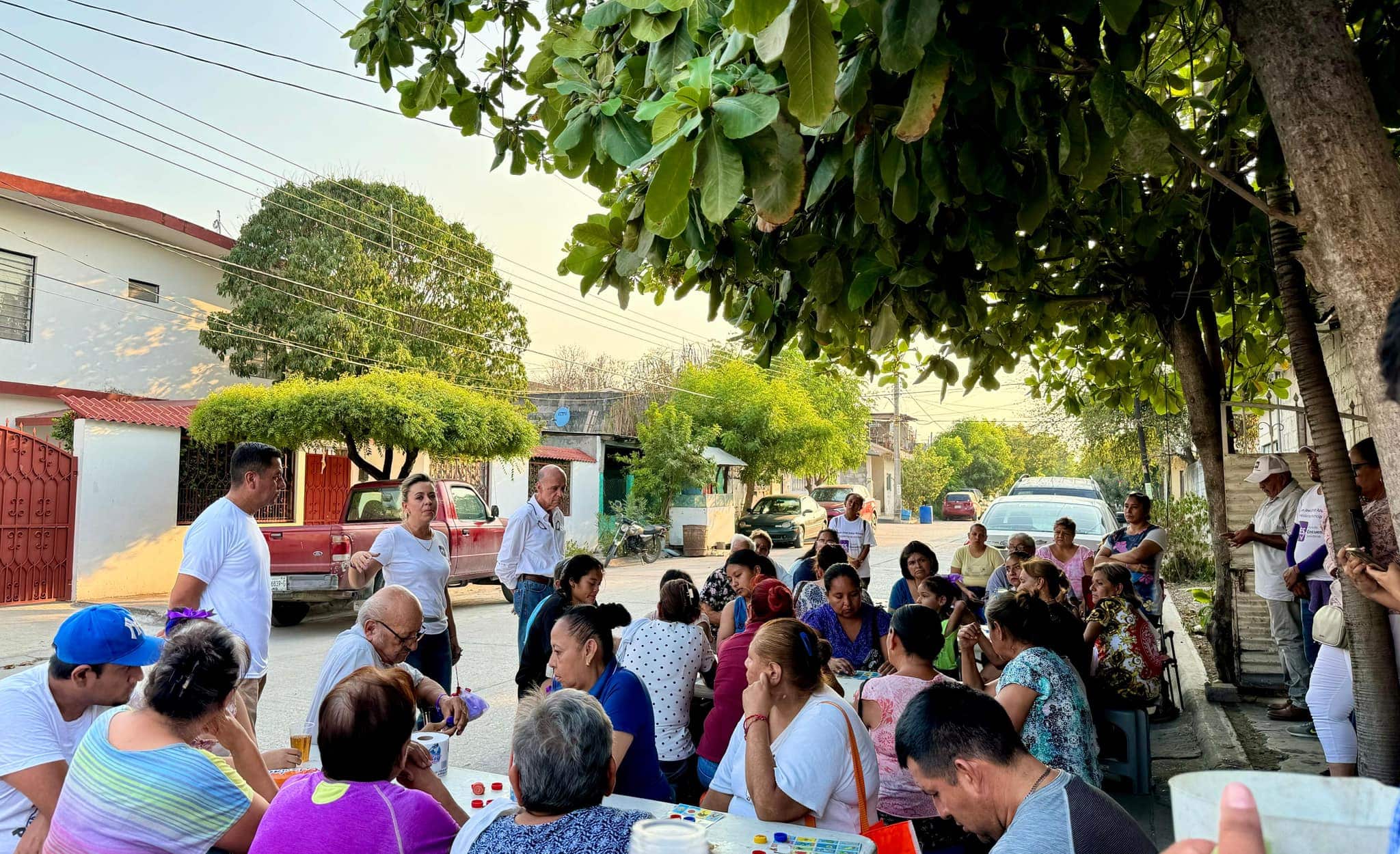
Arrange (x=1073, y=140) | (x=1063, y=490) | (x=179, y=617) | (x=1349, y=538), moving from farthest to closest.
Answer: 1. (x=1063, y=490)
2. (x=179, y=617)
3. (x=1349, y=538)
4. (x=1073, y=140)

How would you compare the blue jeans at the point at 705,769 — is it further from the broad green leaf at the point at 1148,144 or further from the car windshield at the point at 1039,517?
the car windshield at the point at 1039,517

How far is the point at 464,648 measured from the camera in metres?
10.6

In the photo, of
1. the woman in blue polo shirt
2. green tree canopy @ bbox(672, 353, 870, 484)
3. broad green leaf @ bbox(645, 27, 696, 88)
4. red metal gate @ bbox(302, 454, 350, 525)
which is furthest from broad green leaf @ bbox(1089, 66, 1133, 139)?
green tree canopy @ bbox(672, 353, 870, 484)

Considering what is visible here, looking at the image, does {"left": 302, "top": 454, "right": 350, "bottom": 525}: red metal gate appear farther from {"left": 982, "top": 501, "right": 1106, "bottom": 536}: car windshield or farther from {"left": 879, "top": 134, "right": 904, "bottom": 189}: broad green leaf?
{"left": 879, "top": 134, "right": 904, "bottom": 189}: broad green leaf

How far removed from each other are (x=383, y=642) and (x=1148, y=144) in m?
3.40

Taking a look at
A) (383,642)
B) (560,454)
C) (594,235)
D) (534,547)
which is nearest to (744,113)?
(594,235)

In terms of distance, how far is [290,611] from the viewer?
1225 centimetres

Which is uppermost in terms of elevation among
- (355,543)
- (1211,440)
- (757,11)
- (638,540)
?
(757,11)

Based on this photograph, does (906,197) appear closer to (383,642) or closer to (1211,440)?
(383,642)

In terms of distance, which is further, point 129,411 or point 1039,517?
point 129,411

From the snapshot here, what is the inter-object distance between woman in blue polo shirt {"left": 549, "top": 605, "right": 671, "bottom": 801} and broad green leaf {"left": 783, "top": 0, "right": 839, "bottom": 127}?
245 centimetres

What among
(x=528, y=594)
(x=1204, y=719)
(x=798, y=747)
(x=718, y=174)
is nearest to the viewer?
(x=718, y=174)

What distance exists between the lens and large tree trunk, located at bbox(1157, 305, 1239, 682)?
7078mm

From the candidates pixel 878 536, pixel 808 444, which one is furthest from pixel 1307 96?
pixel 878 536
